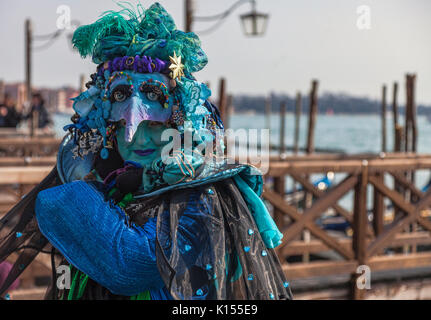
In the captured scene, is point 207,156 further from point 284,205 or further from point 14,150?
point 14,150

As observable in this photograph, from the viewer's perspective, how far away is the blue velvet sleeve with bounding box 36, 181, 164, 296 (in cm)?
170

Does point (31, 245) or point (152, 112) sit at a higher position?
point (152, 112)

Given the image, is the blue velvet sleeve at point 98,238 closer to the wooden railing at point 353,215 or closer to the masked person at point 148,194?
the masked person at point 148,194

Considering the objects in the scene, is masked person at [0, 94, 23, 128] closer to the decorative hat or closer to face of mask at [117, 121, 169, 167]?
the decorative hat

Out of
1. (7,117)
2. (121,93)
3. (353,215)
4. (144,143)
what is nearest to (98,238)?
(144,143)

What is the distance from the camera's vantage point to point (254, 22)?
28.5 feet

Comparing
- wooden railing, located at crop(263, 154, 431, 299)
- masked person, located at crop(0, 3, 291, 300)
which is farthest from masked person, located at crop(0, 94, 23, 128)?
masked person, located at crop(0, 3, 291, 300)

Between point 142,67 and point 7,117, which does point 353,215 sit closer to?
point 142,67

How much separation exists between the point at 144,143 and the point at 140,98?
15 centimetres

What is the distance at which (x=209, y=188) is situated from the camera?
181 centimetres

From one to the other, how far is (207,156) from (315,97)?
46.5 ft

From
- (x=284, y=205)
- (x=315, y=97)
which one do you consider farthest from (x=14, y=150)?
(x=315, y=97)

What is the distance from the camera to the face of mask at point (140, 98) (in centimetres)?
192

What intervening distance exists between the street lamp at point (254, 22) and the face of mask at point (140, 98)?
6.94m
